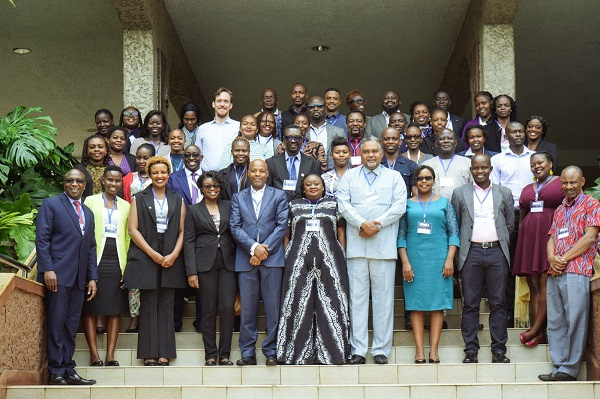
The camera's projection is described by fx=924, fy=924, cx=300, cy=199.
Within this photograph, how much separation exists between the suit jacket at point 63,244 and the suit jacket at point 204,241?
2.74ft

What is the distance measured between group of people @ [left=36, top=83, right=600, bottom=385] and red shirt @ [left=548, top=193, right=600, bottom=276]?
0.01 metres

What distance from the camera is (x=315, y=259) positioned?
8.01m

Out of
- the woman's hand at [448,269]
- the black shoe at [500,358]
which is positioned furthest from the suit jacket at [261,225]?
the black shoe at [500,358]

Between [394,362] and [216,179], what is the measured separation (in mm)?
2240

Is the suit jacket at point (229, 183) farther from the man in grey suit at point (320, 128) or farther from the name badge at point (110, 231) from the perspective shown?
the man in grey suit at point (320, 128)

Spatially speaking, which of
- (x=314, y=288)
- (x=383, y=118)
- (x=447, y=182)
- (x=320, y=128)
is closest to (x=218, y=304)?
(x=314, y=288)

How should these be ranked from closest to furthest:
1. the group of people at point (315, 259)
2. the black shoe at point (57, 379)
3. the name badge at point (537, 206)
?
1. the black shoe at point (57, 379)
2. the group of people at point (315, 259)
3. the name badge at point (537, 206)

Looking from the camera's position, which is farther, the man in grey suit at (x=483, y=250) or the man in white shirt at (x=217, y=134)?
the man in white shirt at (x=217, y=134)

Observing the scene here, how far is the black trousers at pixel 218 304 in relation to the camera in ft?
26.0

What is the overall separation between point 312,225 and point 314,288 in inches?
21.5

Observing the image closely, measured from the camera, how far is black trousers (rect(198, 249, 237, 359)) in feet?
26.0

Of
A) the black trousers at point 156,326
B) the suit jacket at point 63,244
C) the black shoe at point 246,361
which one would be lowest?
the black shoe at point 246,361

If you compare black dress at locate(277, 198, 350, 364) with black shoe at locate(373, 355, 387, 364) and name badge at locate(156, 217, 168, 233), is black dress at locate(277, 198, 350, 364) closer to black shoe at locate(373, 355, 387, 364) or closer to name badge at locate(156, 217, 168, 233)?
black shoe at locate(373, 355, 387, 364)

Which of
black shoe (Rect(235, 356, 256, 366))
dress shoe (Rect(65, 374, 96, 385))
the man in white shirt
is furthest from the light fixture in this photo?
dress shoe (Rect(65, 374, 96, 385))
